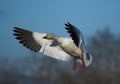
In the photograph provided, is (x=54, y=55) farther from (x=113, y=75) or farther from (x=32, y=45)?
(x=113, y=75)

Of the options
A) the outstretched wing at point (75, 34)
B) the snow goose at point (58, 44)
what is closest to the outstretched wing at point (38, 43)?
the snow goose at point (58, 44)

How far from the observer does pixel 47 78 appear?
30781mm

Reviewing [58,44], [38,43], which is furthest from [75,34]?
[38,43]

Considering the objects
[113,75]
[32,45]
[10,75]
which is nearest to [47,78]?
[10,75]

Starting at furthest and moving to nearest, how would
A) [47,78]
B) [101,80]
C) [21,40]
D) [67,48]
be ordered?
[47,78] < [101,80] < [21,40] < [67,48]

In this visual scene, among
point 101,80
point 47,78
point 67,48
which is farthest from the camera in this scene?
point 47,78

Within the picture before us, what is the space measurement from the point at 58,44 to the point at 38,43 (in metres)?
0.88

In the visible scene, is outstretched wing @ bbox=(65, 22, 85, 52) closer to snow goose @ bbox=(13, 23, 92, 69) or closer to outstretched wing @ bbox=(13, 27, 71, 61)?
snow goose @ bbox=(13, 23, 92, 69)

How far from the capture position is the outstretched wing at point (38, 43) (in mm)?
7757

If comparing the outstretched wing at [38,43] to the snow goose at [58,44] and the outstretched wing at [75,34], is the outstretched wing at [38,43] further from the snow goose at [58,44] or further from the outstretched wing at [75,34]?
the outstretched wing at [75,34]

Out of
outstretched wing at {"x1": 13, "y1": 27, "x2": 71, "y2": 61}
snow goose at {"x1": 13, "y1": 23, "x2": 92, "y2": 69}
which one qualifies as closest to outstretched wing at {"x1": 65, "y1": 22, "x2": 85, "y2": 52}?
snow goose at {"x1": 13, "y1": 23, "x2": 92, "y2": 69}

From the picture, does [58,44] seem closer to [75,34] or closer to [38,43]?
[75,34]

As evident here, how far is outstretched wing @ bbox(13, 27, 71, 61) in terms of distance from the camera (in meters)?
7.76

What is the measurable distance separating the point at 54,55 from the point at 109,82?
65.6ft
